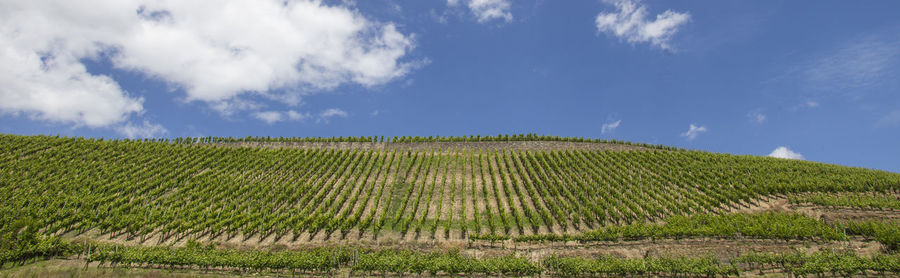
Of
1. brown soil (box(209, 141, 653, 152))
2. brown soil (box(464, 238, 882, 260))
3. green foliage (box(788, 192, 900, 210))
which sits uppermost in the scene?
brown soil (box(209, 141, 653, 152))

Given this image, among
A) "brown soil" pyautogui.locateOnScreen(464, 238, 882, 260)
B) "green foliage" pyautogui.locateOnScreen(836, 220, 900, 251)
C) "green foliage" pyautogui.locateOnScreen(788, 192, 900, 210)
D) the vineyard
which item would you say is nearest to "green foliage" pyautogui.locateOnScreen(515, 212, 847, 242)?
the vineyard

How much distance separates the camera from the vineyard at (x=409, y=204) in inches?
923

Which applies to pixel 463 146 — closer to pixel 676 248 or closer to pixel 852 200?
pixel 676 248

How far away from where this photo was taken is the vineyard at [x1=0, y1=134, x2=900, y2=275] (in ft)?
76.9

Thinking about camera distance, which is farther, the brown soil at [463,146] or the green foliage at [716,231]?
the brown soil at [463,146]

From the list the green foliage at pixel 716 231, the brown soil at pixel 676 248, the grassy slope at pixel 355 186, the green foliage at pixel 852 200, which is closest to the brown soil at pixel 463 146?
the grassy slope at pixel 355 186

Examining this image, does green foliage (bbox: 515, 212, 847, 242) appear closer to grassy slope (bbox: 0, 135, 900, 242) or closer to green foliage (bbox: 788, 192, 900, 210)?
grassy slope (bbox: 0, 135, 900, 242)

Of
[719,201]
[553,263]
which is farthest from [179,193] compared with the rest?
[719,201]

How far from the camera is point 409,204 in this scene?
33906 mm

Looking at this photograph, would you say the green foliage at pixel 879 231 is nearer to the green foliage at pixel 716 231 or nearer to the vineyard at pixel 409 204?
the vineyard at pixel 409 204

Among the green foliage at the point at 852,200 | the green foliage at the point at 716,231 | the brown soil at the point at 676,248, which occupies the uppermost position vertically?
the green foliage at the point at 852,200

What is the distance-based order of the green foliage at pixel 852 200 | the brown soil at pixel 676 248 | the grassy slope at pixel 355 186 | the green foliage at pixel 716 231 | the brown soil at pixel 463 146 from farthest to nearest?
the brown soil at pixel 463 146, the green foliage at pixel 852 200, the grassy slope at pixel 355 186, the green foliage at pixel 716 231, the brown soil at pixel 676 248

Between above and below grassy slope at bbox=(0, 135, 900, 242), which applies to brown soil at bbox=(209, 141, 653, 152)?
above

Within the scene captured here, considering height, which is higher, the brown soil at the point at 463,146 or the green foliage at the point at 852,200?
the brown soil at the point at 463,146
